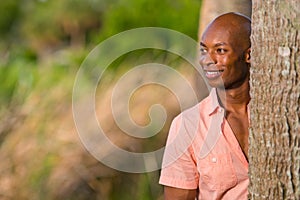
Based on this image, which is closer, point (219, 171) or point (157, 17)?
point (219, 171)

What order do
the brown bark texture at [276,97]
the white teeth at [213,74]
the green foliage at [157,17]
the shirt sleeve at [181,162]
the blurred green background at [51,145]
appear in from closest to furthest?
the brown bark texture at [276,97] < the white teeth at [213,74] < the shirt sleeve at [181,162] < the blurred green background at [51,145] < the green foliage at [157,17]

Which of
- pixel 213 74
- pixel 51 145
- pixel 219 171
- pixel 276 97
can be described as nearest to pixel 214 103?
pixel 213 74

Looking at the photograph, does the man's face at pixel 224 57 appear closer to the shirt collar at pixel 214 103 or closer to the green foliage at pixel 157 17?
the shirt collar at pixel 214 103

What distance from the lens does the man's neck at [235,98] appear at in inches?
131

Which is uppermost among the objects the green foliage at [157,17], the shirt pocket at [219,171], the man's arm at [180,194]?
the green foliage at [157,17]

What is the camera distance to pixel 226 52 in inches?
127

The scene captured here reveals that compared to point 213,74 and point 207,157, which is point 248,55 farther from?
point 207,157

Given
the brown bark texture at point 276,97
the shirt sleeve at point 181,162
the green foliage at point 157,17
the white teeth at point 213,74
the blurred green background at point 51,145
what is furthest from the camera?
the green foliage at point 157,17

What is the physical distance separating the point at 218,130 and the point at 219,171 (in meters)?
0.19

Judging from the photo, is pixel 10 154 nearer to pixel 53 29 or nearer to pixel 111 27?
pixel 111 27

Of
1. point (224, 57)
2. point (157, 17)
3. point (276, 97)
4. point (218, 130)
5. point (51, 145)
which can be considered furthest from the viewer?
point (157, 17)

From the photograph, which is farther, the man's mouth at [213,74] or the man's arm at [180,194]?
the man's arm at [180,194]

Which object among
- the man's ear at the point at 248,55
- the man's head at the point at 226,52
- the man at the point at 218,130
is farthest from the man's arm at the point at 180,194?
the man's ear at the point at 248,55

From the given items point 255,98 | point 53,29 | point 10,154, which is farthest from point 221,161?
point 53,29
